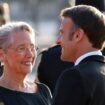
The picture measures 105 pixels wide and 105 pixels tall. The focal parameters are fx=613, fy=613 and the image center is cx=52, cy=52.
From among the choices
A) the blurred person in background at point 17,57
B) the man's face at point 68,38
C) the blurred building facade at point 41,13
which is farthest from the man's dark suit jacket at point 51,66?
the blurred building facade at point 41,13

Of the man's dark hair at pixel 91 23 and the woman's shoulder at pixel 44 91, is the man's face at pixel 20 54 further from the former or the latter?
the man's dark hair at pixel 91 23

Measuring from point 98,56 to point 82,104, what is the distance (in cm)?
37

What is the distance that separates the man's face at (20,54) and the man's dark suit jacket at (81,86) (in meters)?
0.69

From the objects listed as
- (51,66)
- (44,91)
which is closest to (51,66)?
(51,66)

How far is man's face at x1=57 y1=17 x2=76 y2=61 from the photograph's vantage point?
12.9 feet

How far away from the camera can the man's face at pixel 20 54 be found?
4.46m

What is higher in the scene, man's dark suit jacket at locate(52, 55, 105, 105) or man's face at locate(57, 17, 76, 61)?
man's face at locate(57, 17, 76, 61)

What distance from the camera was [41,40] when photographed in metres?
21.6

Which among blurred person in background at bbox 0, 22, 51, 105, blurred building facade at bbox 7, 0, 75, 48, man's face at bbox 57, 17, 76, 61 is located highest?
man's face at bbox 57, 17, 76, 61

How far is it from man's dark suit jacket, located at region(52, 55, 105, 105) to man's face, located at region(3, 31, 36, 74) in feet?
2.27

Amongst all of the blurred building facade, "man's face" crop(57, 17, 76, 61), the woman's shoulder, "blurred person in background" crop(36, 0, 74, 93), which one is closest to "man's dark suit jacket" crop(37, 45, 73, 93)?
"blurred person in background" crop(36, 0, 74, 93)

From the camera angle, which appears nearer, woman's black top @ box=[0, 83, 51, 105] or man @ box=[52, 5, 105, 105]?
man @ box=[52, 5, 105, 105]

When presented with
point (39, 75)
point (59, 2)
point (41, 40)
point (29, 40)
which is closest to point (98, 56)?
point (29, 40)

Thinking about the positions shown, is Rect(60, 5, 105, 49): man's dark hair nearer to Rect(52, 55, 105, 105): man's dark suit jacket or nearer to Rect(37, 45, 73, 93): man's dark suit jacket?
Rect(52, 55, 105, 105): man's dark suit jacket
